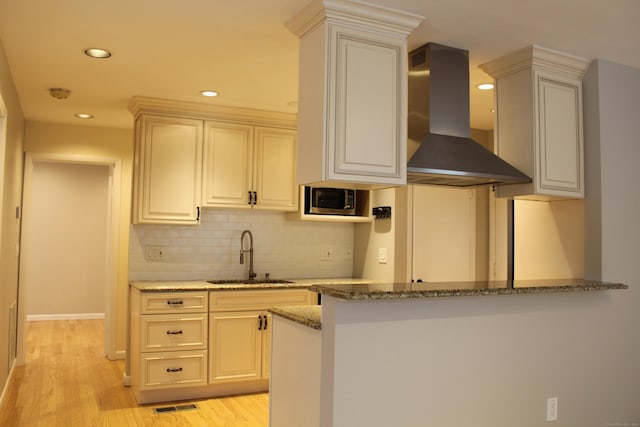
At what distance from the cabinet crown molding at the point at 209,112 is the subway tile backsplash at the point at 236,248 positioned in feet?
2.86

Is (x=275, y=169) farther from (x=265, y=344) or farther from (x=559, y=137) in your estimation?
(x=559, y=137)

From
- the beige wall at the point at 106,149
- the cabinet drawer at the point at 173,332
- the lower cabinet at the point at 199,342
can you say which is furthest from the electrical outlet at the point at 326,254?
the beige wall at the point at 106,149

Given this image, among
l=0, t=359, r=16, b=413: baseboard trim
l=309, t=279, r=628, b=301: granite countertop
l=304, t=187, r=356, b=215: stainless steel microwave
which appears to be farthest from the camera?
l=304, t=187, r=356, b=215: stainless steel microwave

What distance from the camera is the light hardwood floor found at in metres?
3.97

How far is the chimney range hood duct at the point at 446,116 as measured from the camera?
3.10m

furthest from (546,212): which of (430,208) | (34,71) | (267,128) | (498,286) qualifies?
(34,71)

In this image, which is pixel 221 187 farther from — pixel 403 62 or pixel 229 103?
pixel 403 62

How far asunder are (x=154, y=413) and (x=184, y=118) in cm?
242

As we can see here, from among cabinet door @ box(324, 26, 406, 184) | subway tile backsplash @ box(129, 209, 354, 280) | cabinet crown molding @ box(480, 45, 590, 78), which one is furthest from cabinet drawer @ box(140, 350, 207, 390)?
cabinet crown molding @ box(480, 45, 590, 78)

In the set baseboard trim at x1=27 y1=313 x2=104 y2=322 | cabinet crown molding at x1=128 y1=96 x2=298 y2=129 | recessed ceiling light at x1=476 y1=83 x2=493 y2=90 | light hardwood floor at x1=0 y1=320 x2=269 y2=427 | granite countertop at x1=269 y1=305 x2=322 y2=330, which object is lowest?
light hardwood floor at x1=0 y1=320 x2=269 y2=427

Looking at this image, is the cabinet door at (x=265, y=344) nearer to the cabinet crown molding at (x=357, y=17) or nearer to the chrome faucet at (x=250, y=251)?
the chrome faucet at (x=250, y=251)

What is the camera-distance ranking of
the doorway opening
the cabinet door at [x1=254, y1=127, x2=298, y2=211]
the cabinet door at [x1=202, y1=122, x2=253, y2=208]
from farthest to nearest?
the doorway opening → the cabinet door at [x1=254, y1=127, x2=298, y2=211] → the cabinet door at [x1=202, y1=122, x2=253, y2=208]

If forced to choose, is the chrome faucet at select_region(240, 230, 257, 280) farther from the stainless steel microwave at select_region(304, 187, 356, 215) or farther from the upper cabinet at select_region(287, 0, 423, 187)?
the upper cabinet at select_region(287, 0, 423, 187)

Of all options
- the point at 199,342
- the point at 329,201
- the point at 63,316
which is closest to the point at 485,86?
the point at 329,201
